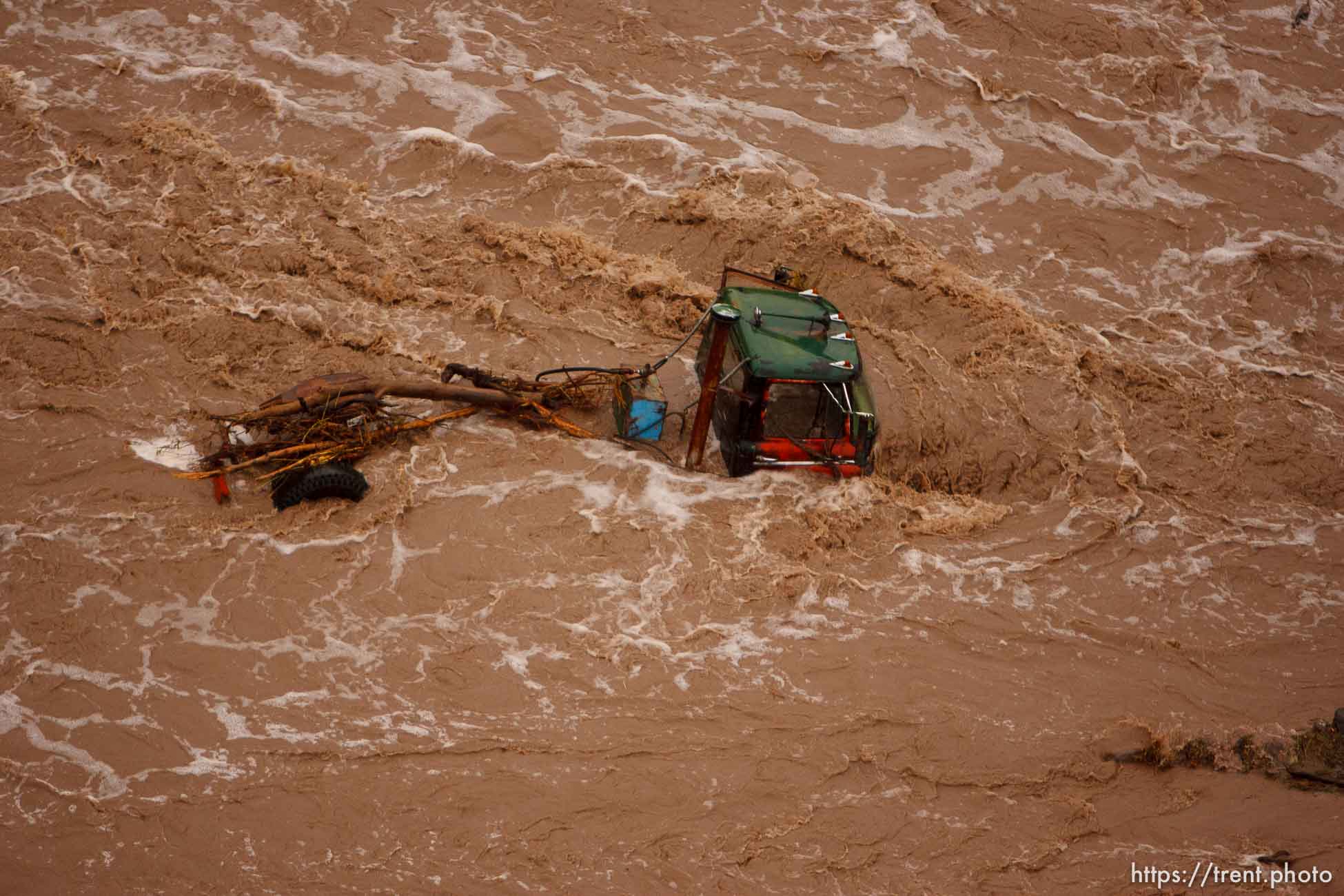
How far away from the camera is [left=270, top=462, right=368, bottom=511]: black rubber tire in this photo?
7047 mm

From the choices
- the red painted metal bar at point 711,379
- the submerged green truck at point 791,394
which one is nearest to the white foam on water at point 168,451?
the red painted metal bar at point 711,379

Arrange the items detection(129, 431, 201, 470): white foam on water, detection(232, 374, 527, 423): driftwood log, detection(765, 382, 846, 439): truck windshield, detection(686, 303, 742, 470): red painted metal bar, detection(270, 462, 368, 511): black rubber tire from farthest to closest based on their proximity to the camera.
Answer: detection(765, 382, 846, 439): truck windshield
detection(129, 431, 201, 470): white foam on water
detection(232, 374, 527, 423): driftwood log
detection(270, 462, 368, 511): black rubber tire
detection(686, 303, 742, 470): red painted metal bar

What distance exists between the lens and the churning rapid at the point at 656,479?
5.79 meters

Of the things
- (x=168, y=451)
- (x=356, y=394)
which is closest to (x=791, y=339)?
(x=356, y=394)

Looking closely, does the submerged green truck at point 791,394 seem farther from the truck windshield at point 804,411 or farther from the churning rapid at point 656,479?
the churning rapid at point 656,479

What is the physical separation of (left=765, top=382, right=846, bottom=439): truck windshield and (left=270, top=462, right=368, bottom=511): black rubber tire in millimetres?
3095

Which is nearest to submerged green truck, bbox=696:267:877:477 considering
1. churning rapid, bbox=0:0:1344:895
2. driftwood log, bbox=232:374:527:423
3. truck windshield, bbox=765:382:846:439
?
truck windshield, bbox=765:382:846:439

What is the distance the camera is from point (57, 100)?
35.7ft

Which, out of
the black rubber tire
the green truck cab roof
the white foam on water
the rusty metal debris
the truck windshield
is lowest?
the white foam on water

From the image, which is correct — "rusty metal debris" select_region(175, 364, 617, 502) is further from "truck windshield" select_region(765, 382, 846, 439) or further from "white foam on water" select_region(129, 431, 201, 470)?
"truck windshield" select_region(765, 382, 846, 439)

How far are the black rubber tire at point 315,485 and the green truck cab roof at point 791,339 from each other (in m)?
3.00

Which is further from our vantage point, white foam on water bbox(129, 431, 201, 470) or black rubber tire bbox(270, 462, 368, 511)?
white foam on water bbox(129, 431, 201, 470)

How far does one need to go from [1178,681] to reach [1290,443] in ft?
11.5

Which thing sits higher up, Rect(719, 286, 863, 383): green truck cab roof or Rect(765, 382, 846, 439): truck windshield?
Rect(719, 286, 863, 383): green truck cab roof
